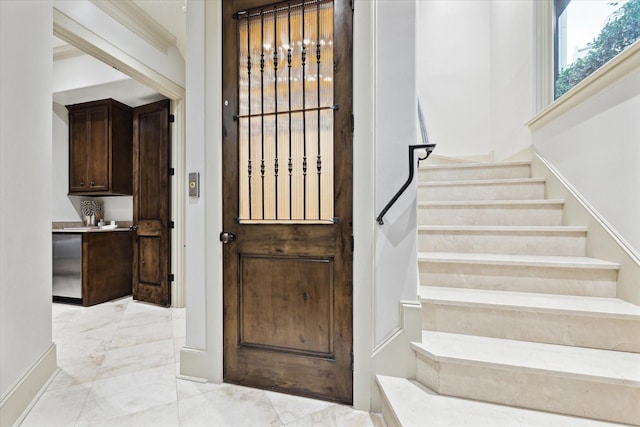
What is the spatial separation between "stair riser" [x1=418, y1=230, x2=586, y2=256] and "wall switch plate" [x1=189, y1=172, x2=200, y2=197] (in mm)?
1594

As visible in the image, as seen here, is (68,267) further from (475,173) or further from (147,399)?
(475,173)

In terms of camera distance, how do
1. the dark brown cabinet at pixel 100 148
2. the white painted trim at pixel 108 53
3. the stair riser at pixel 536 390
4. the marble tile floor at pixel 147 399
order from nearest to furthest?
the stair riser at pixel 536 390 → the marble tile floor at pixel 147 399 → the white painted trim at pixel 108 53 → the dark brown cabinet at pixel 100 148

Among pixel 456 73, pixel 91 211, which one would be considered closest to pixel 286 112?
pixel 456 73

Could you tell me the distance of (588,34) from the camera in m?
2.36

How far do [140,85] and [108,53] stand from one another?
1.17 meters

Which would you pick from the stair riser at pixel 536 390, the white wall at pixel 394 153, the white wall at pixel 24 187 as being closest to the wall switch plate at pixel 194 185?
the white wall at pixel 24 187

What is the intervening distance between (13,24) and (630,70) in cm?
348

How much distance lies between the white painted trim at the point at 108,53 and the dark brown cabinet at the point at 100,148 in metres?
1.20

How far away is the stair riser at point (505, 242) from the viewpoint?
194 cm

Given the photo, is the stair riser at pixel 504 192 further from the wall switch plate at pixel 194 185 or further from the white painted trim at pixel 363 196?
the wall switch plate at pixel 194 185


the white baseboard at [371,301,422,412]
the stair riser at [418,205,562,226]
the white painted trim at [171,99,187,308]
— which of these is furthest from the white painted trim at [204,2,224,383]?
the white painted trim at [171,99,187,308]

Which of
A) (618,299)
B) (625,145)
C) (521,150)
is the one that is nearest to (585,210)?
(625,145)

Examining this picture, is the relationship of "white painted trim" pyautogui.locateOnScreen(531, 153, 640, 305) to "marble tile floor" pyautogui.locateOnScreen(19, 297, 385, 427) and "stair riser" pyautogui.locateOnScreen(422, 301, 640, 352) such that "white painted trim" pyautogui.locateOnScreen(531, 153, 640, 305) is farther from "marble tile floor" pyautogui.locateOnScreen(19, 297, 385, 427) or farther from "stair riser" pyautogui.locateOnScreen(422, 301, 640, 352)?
"marble tile floor" pyautogui.locateOnScreen(19, 297, 385, 427)

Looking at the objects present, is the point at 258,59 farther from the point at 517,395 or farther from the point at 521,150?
the point at 521,150
